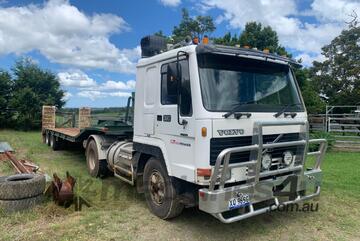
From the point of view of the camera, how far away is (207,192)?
4.05 metres

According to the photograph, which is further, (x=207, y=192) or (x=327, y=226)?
(x=327, y=226)

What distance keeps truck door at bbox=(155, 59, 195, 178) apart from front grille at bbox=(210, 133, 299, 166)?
1.01 feet

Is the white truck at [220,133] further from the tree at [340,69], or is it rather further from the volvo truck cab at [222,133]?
the tree at [340,69]

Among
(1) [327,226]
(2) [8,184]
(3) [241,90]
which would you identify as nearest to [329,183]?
(1) [327,226]

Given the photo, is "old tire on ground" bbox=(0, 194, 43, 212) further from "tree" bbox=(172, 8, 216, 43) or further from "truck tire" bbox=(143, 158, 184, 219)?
"tree" bbox=(172, 8, 216, 43)

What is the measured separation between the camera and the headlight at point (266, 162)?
453 centimetres

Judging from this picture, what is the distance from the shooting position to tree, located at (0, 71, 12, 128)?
73.5 feet

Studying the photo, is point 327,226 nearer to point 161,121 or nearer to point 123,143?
point 161,121

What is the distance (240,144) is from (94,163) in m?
4.58

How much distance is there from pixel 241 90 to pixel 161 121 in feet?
4.28

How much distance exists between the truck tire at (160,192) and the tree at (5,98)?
20.3 meters

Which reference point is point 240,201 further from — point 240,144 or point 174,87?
point 174,87

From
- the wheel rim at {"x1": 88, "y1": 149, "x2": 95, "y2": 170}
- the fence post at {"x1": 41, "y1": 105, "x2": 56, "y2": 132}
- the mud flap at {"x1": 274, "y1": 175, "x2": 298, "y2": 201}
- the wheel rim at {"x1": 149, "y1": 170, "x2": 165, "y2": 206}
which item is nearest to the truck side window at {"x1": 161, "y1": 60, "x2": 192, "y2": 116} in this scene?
the wheel rim at {"x1": 149, "y1": 170, "x2": 165, "y2": 206}

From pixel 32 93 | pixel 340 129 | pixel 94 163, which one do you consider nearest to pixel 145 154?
pixel 94 163
